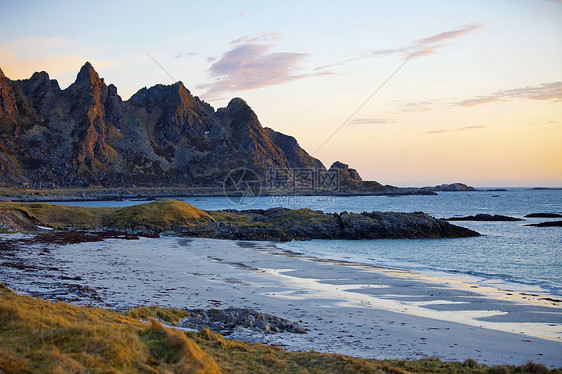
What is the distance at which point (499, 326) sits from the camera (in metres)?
16.7

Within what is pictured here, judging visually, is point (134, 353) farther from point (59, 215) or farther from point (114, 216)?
point (59, 215)

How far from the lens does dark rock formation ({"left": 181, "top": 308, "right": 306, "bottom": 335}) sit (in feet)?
48.9

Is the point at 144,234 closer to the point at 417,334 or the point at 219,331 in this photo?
the point at 219,331

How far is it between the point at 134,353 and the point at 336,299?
1347 cm

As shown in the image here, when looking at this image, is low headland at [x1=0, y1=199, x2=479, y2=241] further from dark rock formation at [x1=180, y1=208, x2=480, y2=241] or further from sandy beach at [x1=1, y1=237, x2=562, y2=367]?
sandy beach at [x1=1, y1=237, x2=562, y2=367]

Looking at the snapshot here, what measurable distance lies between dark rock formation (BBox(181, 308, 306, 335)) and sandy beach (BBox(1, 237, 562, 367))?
0.56 m

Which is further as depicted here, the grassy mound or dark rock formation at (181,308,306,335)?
the grassy mound

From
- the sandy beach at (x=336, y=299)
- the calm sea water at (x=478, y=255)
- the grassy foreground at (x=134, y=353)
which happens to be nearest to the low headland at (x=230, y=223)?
the calm sea water at (x=478, y=255)

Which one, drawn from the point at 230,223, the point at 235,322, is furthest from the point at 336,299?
the point at 230,223

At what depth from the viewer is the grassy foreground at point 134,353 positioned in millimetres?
8336

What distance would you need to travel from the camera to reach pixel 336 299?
817 inches

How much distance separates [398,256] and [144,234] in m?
30.5

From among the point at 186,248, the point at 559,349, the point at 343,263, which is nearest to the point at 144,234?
the point at 186,248

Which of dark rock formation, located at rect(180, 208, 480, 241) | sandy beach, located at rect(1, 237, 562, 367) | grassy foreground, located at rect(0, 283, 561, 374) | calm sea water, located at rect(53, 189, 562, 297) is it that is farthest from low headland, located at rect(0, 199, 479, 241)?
grassy foreground, located at rect(0, 283, 561, 374)
